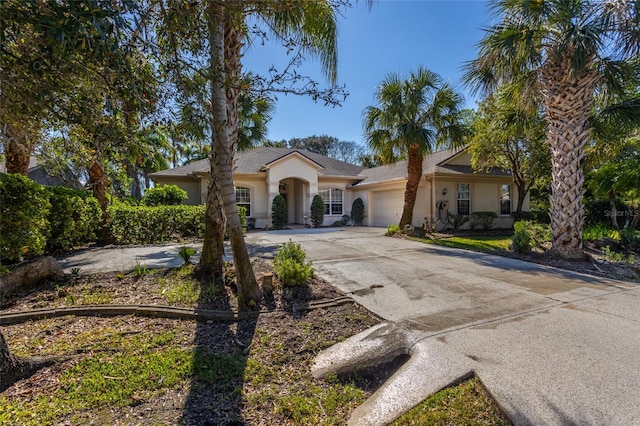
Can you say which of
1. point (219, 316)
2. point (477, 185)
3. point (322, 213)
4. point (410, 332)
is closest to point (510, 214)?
point (477, 185)

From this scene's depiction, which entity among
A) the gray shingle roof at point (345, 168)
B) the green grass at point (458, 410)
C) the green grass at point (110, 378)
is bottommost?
the green grass at point (458, 410)

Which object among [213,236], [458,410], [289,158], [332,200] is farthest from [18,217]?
[332,200]

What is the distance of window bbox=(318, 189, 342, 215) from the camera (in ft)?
67.9

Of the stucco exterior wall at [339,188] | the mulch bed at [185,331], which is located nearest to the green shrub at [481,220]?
the stucco exterior wall at [339,188]

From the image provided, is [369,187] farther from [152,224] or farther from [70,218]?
[70,218]

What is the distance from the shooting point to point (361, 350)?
352 cm

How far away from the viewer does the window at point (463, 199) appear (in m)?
17.5

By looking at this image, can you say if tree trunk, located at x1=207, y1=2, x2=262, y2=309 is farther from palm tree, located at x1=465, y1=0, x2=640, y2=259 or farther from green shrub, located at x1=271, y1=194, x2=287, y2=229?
green shrub, located at x1=271, y1=194, x2=287, y2=229

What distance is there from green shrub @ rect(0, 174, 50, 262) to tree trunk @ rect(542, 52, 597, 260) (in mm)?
12205

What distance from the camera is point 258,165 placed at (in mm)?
19375

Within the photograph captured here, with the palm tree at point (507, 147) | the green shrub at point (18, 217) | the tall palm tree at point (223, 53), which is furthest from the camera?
the palm tree at point (507, 147)

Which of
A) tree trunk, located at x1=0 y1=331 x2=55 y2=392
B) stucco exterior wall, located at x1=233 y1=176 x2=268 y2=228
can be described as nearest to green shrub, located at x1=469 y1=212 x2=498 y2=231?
stucco exterior wall, located at x1=233 y1=176 x2=268 y2=228

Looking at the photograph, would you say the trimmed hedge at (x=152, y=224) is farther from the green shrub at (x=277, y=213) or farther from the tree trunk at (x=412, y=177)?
the tree trunk at (x=412, y=177)

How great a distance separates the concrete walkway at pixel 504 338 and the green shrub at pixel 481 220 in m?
10.3
